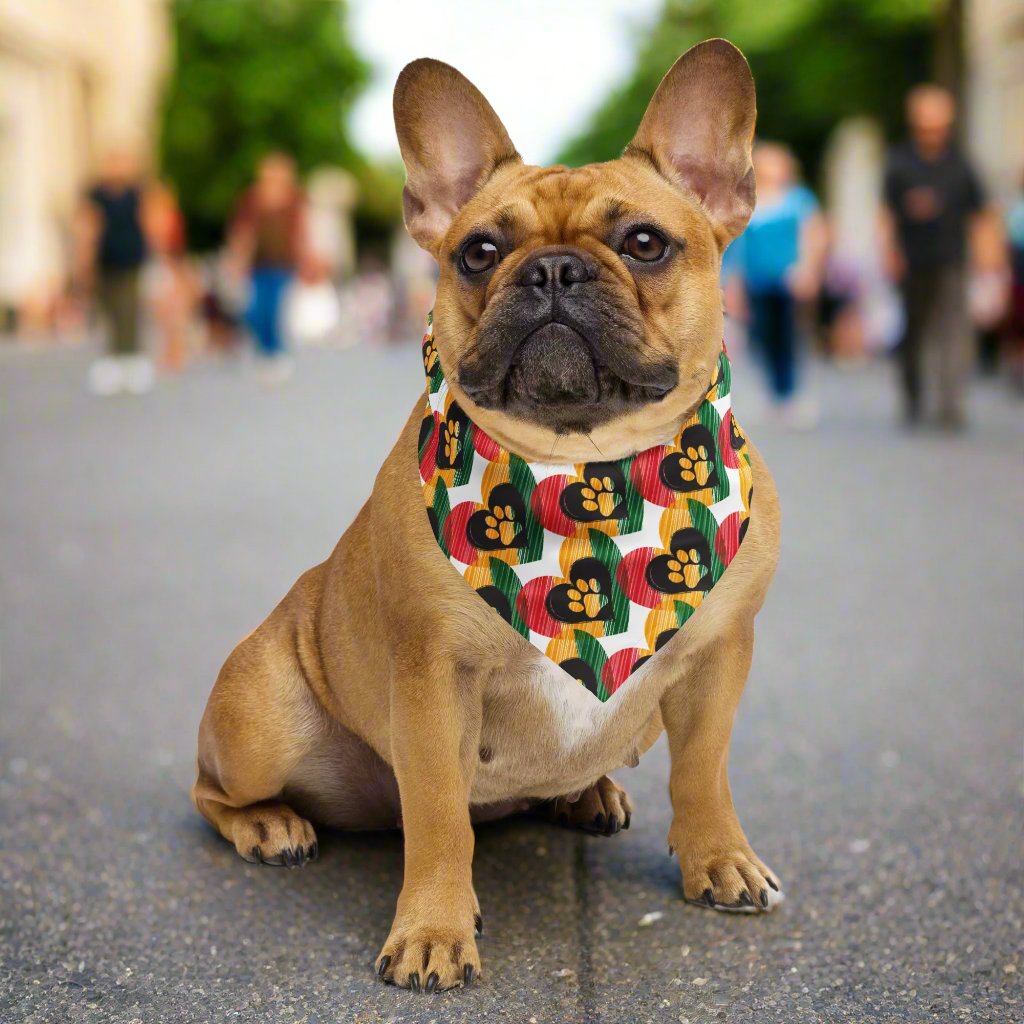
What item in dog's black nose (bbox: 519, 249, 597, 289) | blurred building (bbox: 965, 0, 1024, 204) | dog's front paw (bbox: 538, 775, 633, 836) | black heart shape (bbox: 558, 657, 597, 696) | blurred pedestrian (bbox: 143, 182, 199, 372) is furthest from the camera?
blurred building (bbox: 965, 0, 1024, 204)

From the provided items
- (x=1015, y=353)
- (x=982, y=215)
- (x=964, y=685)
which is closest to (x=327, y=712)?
(x=964, y=685)

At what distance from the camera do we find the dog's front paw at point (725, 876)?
2924 millimetres

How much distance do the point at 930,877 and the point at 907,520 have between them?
478cm

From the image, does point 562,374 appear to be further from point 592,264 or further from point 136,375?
point 136,375

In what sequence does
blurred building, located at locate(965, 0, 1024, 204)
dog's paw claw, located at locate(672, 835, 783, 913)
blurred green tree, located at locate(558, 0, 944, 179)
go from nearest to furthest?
dog's paw claw, located at locate(672, 835, 783, 913), blurred green tree, located at locate(558, 0, 944, 179), blurred building, located at locate(965, 0, 1024, 204)

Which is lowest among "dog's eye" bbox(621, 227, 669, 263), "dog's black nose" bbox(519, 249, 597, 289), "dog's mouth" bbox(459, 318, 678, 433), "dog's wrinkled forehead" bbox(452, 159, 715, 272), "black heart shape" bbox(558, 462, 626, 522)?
"black heart shape" bbox(558, 462, 626, 522)

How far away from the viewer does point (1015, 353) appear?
14.1 m

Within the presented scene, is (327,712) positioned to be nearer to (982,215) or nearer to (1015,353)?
(982,215)

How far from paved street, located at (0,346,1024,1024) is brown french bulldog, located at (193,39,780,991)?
0.19m

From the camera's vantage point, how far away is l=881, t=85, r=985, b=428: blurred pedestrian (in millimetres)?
10164

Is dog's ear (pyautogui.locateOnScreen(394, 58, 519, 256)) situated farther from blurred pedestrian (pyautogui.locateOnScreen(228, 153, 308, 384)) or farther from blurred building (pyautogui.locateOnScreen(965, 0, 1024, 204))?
blurred building (pyautogui.locateOnScreen(965, 0, 1024, 204))

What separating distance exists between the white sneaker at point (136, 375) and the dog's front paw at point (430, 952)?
44.2 ft

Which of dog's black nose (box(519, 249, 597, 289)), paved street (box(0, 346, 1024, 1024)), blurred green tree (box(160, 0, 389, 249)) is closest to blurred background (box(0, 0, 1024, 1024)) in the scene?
paved street (box(0, 346, 1024, 1024))

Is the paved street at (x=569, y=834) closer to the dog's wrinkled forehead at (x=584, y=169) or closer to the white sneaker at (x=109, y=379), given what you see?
the dog's wrinkled forehead at (x=584, y=169)
